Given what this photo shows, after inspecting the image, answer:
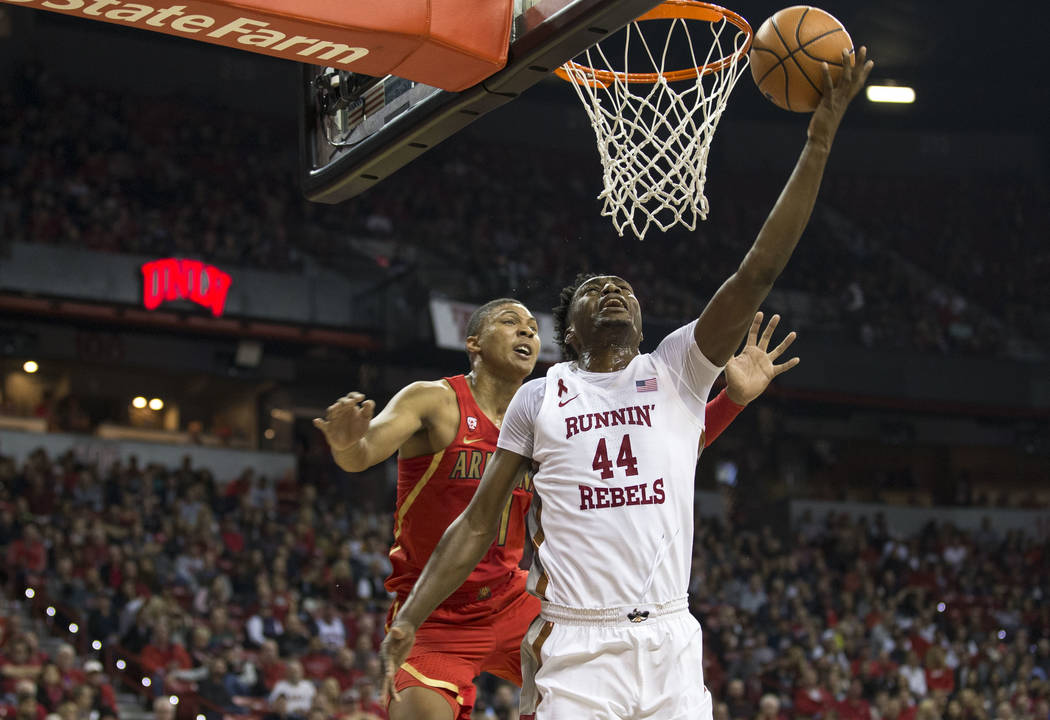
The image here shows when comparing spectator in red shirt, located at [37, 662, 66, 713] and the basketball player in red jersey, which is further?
spectator in red shirt, located at [37, 662, 66, 713]

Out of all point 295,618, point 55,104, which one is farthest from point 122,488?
point 55,104

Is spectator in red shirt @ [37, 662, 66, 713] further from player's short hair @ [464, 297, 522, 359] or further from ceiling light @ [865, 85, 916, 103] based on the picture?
ceiling light @ [865, 85, 916, 103]

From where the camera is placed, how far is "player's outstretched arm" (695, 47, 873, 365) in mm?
3244

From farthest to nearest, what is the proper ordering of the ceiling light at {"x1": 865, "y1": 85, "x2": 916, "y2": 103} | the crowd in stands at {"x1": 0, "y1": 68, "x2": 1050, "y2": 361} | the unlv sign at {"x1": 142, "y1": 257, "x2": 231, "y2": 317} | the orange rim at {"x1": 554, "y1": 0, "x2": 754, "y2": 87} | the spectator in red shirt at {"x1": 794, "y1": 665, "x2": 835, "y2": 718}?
the ceiling light at {"x1": 865, "y1": 85, "x2": 916, "y2": 103} < the crowd in stands at {"x1": 0, "y1": 68, "x2": 1050, "y2": 361} < the unlv sign at {"x1": 142, "y1": 257, "x2": 231, "y2": 317} < the spectator in red shirt at {"x1": 794, "y1": 665, "x2": 835, "y2": 718} < the orange rim at {"x1": 554, "y1": 0, "x2": 754, "y2": 87}

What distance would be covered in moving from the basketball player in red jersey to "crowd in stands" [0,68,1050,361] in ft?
44.4

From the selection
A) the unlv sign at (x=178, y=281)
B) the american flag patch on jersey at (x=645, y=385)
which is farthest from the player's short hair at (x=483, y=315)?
the unlv sign at (x=178, y=281)

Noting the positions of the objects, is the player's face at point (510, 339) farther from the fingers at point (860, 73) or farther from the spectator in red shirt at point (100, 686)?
the spectator in red shirt at point (100, 686)

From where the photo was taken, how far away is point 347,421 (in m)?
3.89

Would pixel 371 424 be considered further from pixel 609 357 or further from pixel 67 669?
pixel 67 669

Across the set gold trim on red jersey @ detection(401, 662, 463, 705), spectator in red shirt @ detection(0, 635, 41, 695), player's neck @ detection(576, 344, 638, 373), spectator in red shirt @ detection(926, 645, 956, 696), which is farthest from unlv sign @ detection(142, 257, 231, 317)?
player's neck @ detection(576, 344, 638, 373)

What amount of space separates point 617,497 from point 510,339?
1.50 metres

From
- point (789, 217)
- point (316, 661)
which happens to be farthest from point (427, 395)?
point (316, 661)

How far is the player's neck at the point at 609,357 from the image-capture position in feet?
11.9

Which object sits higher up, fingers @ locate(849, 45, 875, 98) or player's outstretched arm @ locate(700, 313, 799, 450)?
fingers @ locate(849, 45, 875, 98)
